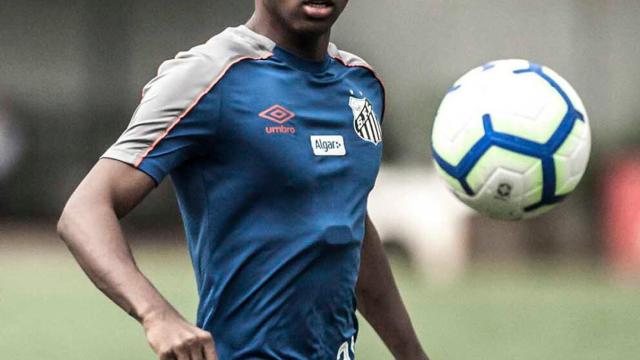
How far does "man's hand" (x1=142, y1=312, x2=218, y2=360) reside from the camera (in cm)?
391

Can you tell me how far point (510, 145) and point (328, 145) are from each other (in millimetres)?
786

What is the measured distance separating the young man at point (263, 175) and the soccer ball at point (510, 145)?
0.48 metres

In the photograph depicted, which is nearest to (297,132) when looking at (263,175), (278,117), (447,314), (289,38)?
(278,117)

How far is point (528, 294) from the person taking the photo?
1512 centimetres

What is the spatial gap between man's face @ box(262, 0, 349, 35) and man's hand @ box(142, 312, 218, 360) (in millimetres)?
1129

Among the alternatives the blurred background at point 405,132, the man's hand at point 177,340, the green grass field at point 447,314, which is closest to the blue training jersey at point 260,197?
the man's hand at point 177,340

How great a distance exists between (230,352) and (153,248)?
15.1 meters

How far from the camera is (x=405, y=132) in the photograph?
66.1 feet

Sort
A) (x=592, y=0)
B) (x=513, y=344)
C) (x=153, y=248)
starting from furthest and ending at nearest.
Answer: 1. (x=592, y=0)
2. (x=153, y=248)
3. (x=513, y=344)

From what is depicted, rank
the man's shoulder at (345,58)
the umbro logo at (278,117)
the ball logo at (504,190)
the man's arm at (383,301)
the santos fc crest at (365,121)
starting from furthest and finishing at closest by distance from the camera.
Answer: the man's arm at (383,301) → the ball logo at (504,190) → the man's shoulder at (345,58) → the santos fc crest at (365,121) → the umbro logo at (278,117)

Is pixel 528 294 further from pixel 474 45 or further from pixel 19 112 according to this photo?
pixel 19 112

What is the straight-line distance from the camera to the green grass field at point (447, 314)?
11852mm

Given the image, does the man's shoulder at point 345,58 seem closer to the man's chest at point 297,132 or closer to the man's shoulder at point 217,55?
the man's chest at point 297,132

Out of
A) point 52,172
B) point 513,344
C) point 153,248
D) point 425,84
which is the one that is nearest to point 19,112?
point 52,172
